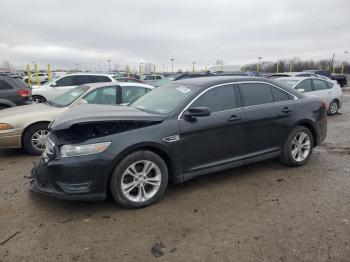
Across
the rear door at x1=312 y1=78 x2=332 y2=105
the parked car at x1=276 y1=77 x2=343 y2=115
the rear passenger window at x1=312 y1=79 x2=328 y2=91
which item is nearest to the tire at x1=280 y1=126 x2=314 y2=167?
the parked car at x1=276 y1=77 x2=343 y2=115

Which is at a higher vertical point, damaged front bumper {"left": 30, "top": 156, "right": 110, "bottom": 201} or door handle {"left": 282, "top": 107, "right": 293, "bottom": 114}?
door handle {"left": 282, "top": 107, "right": 293, "bottom": 114}

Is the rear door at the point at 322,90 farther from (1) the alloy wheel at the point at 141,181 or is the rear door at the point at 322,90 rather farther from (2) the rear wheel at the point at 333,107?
(1) the alloy wheel at the point at 141,181

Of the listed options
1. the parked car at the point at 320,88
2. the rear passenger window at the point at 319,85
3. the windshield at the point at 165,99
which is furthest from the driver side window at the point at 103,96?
the rear passenger window at the point at 319,85

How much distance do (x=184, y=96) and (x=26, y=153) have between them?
402 centimetres

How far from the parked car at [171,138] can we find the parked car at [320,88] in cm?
555

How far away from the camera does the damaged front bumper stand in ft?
11.4

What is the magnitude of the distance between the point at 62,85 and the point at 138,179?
432 inches

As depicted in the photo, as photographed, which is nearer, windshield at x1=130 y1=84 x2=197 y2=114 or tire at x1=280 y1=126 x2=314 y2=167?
windshield at x1=130 y1=84 x2=197 y2=114

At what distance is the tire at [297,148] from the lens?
5125 mm

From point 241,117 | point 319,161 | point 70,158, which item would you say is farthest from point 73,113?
point 319,161

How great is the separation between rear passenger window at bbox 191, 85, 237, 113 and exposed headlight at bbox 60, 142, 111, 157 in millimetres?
1415

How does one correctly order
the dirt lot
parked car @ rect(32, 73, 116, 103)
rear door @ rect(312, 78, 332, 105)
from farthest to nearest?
1. parked car @ rect(32, 73, 116, 103)
2. rear door @ rect(312, 78, 332, 105)
3. the dirt lot

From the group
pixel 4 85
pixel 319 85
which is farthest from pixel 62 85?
pixel 319 85

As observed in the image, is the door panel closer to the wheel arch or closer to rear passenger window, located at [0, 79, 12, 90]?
the wheel arch
